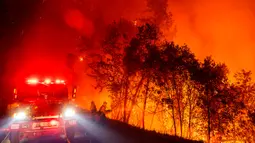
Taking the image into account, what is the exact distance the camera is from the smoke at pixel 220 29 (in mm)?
121438

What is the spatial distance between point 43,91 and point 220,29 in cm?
12558

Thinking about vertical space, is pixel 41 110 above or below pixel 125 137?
above

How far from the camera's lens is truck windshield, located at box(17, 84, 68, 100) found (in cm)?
1473

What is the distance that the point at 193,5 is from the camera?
124 meters

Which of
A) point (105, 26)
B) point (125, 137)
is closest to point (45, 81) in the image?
point (125, 137)

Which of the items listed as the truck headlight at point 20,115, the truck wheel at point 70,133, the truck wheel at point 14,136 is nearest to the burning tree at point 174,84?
the truck wheel at point 70,133

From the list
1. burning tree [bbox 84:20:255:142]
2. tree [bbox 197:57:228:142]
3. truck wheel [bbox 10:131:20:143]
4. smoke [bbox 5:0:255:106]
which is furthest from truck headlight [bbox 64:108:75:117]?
smoke [bbox 5:0:255:106]

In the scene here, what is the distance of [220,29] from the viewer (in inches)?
5148

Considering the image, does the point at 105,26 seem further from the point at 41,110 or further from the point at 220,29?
the point at 220,29

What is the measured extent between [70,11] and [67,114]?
6471 cm

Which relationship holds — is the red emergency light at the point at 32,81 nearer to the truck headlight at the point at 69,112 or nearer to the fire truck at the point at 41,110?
the fire truck at the point at 41,110

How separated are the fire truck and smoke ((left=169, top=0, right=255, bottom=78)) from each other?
10617 cm

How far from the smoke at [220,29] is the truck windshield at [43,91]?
348ft

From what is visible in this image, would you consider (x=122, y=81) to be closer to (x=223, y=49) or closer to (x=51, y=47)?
(x=51, y=47)
